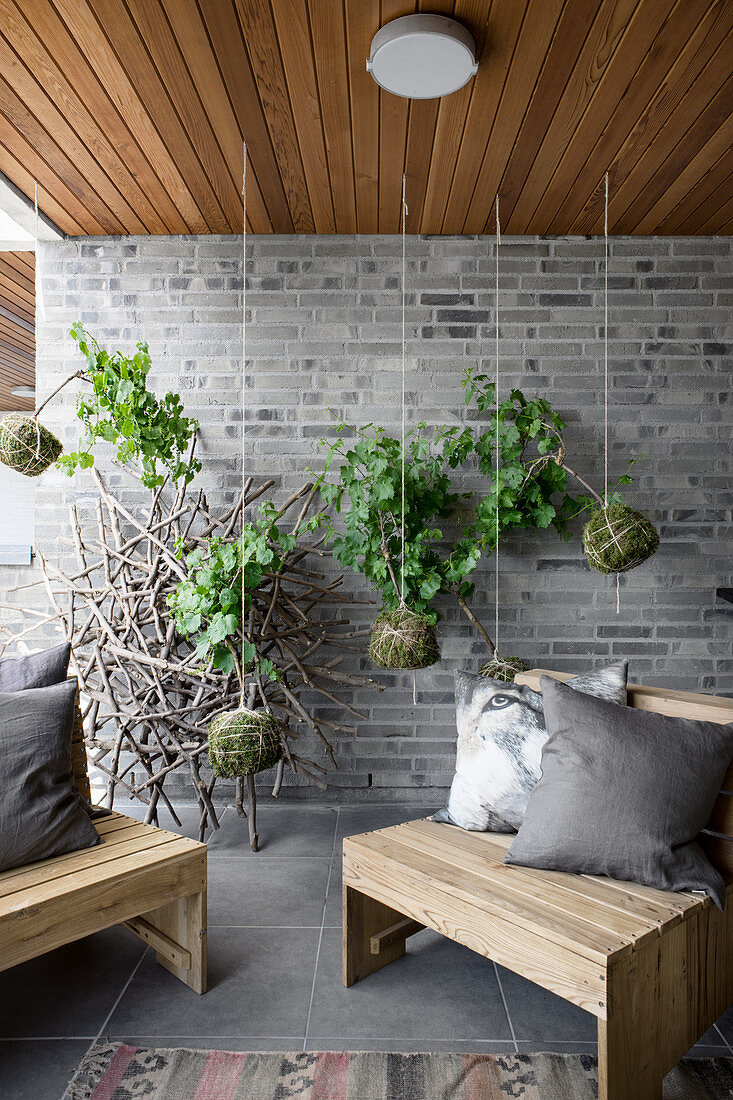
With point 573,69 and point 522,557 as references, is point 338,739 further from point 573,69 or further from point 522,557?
point 573,69

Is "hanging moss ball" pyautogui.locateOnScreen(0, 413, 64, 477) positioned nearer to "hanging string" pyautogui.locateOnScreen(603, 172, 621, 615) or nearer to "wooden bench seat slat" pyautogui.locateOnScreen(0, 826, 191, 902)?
"wooden bench seat slat" pyautogui.locateOnScreen(0, 826, 191, 902)

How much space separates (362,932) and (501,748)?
649 mm

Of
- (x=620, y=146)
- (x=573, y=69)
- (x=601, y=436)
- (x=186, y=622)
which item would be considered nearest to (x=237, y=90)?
(x=573, y=69)

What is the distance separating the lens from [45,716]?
195cm

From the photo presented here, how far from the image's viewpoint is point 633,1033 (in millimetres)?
1479

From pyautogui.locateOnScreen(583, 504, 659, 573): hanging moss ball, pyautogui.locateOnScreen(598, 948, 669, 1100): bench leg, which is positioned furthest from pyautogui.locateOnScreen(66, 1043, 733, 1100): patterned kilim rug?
pyautogui.locateOnScreen(583, 504, 659, 573): hanging moss ball

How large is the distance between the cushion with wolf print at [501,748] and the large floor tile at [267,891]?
663 mm

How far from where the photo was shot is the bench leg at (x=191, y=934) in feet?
6.48

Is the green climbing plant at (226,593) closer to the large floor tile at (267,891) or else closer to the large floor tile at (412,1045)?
A: the large floor tile at (267,891)

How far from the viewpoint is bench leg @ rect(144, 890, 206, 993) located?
1.97m

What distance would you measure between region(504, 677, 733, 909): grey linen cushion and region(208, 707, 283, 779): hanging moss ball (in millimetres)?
833

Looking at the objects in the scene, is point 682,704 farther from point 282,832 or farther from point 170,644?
point 170,644

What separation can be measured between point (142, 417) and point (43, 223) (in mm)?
1298

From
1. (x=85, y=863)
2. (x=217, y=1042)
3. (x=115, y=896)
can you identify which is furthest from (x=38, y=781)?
(x=217, y=1042)
